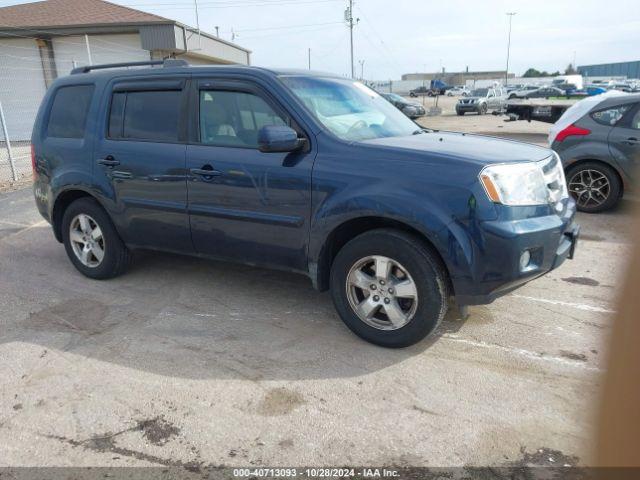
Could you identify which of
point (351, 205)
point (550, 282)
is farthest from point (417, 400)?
point (550, 282)

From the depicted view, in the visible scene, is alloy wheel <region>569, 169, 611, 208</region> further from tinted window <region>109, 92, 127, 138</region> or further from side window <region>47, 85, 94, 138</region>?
side window <region>47, 85, 94, 138</region>

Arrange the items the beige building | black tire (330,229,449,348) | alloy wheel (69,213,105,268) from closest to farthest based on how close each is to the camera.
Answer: black tire (330,229,449,348) < alloy wheel (69,213,105,268) < the beige building

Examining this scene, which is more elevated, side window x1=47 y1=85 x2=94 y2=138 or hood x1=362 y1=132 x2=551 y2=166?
side window x1=47 y1=85 x2=94 y2=138

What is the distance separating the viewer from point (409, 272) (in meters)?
3.46

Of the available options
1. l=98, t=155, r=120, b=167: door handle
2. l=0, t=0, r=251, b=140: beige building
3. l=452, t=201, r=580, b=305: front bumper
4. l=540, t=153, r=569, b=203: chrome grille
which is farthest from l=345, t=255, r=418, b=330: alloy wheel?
l=0, t=0, r=251, b=140: beige building

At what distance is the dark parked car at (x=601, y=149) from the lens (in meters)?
6.96

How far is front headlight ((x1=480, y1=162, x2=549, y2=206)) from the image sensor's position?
3.23m

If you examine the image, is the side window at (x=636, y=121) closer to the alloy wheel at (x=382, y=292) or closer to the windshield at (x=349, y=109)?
the windshield at (x=349, y=109)

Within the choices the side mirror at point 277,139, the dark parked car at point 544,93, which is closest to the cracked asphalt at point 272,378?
the side mirror at point 277,139

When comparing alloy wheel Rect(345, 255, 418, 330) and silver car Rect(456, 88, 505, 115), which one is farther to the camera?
silver car Rect(456, 88, 505, 115)

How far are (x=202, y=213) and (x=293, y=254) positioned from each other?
0.87m

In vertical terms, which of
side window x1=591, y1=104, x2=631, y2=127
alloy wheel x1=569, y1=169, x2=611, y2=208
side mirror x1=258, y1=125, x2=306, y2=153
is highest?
side mirror x1=258, y1=125, x2=306, y2=153

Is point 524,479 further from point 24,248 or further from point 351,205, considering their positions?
point 24,248

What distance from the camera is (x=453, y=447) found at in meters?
2.65
